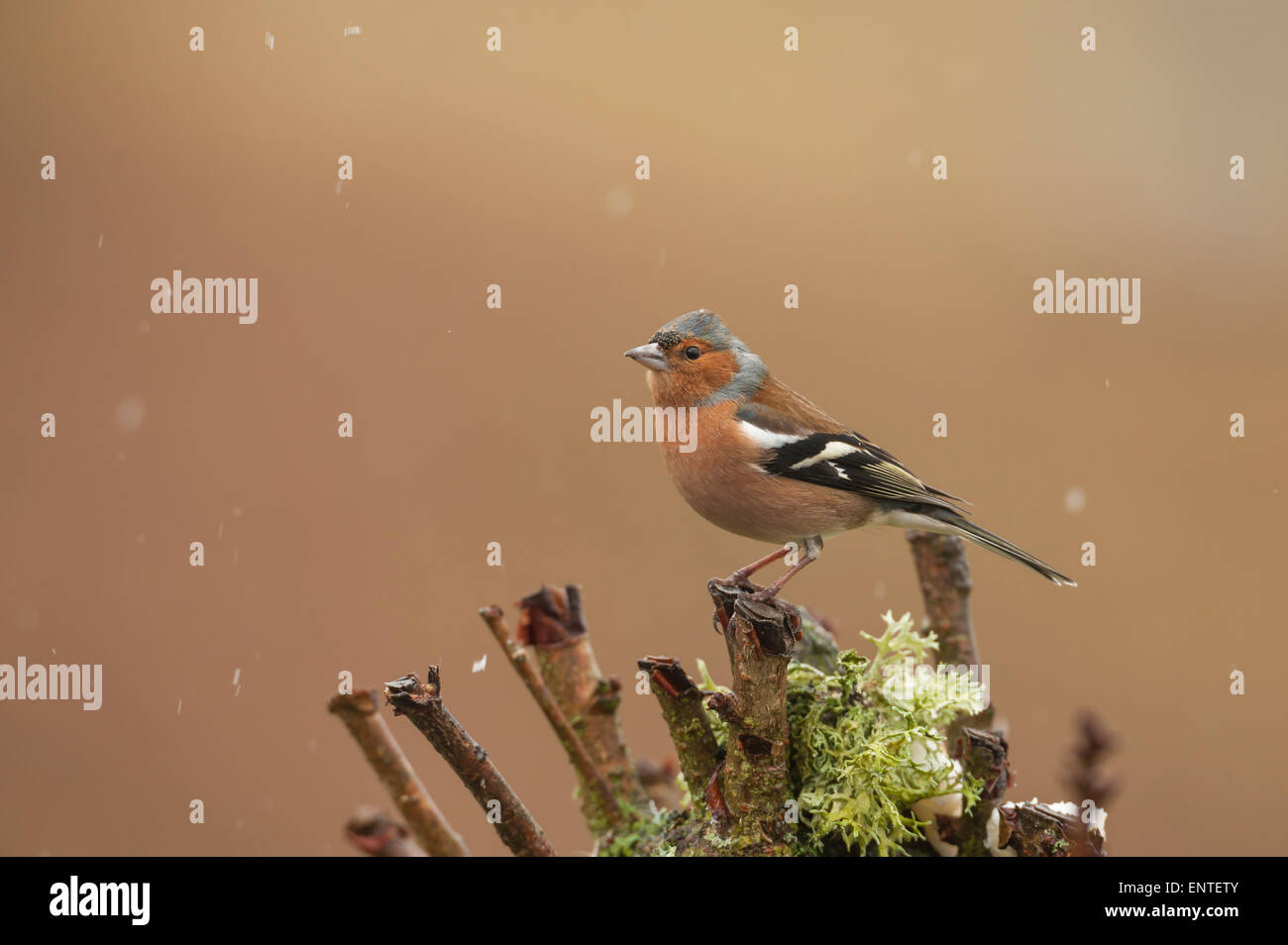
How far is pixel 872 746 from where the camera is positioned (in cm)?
192

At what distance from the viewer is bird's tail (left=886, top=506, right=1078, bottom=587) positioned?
8.89 ft

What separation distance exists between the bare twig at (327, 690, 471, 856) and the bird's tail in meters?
1.48

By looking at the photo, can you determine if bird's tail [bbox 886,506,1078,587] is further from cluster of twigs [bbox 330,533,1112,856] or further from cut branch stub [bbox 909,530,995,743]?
cluster of twigs [bbox 330,533,1112,856]

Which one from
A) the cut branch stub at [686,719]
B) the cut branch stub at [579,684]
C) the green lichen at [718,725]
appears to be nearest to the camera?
the cut branch stub at [686,719]

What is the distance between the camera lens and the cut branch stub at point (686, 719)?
1955 mm

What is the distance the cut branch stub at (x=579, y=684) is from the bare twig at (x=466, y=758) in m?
0.45

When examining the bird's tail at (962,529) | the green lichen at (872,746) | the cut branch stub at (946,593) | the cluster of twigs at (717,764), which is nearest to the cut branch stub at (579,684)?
the cluster of twigs at (717,764)

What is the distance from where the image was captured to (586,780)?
7.40 feet

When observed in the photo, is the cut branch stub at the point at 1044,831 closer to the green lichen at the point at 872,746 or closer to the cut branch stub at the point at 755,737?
the green lichen at the point at 872,746

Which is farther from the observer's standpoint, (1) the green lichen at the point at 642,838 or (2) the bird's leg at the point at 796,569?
(2) the bird's leg at the point at 796,569

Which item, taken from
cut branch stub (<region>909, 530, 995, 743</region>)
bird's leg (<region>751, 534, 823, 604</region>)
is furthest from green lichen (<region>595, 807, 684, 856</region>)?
cut branch stub (<region>909, 530, 995, 743</region>)

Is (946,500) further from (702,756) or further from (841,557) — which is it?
(841,557)
